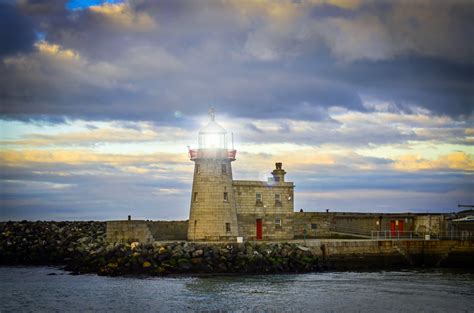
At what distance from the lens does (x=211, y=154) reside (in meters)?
36.9

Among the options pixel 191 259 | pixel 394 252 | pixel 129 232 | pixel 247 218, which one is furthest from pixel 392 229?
pixel 129 232

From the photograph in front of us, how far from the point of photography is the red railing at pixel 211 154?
36875mm

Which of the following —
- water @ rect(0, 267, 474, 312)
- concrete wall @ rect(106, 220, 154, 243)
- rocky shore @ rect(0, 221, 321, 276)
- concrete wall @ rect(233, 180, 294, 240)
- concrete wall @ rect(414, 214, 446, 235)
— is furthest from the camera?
concrete wall @ rect(414, 214, 446, 235)

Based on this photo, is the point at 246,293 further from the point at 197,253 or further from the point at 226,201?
the point at 226,201

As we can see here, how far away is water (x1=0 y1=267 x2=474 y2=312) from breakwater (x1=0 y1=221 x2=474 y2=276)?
120 cm

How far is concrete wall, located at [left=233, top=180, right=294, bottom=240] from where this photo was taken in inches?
1515

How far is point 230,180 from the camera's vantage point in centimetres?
3744

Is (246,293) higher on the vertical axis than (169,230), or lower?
lower

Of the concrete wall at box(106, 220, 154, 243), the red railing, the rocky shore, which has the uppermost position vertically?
the red railing

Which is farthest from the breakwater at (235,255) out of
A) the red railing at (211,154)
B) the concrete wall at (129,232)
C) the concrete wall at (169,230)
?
the red railing at (211,154)

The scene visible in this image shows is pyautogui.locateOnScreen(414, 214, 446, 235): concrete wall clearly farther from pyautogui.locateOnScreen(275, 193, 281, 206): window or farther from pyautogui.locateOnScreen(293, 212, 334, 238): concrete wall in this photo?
pyautogui.locateOnScreen(275, 193, 281, 206): window

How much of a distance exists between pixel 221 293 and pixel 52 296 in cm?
681

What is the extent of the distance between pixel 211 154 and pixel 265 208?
15.3ft

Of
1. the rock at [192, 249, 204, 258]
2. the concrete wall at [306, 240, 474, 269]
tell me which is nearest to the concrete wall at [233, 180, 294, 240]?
the concrete wall at [306, 240, 474, 269]
